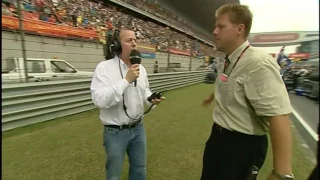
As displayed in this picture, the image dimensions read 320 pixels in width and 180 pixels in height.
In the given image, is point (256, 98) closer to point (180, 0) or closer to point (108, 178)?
point (108, 178)

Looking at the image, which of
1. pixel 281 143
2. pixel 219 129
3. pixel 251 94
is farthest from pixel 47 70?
pixel 281 143

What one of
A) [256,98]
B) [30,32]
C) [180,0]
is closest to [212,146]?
[256,98]

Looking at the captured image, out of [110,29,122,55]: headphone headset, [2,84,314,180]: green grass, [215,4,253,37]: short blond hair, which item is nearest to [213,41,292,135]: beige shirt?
[215,4,253,37]: short blond hair

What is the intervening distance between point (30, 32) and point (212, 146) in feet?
23.1

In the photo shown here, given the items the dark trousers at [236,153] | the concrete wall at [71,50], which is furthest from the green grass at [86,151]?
the concrete wall at [71,50]

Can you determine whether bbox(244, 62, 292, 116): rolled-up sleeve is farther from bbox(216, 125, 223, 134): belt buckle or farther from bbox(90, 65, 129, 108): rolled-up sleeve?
bbox(90, 65, 129, 108): rolled-up sleeve

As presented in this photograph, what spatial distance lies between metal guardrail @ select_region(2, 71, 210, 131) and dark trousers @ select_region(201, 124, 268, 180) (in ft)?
11.0

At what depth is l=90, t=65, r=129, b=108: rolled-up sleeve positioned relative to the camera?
1.71 m

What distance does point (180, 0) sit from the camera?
289cm

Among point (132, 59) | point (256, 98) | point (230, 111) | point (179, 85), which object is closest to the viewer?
point (256, 98)

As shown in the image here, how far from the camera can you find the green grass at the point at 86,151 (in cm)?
295

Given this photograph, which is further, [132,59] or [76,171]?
[76,171]

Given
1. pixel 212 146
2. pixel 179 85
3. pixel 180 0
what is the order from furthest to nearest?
pixel 179 85 → pixel 180 0 → pixel 212 146

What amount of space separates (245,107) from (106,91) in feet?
2.91
